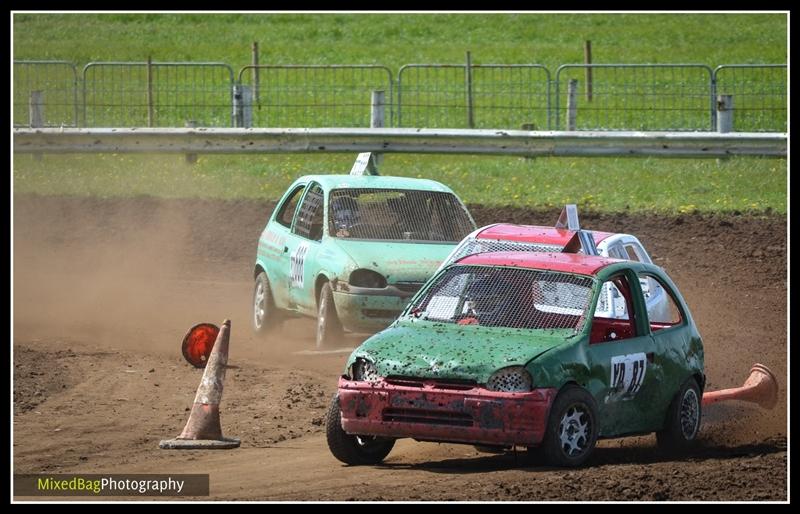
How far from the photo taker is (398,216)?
626 inches

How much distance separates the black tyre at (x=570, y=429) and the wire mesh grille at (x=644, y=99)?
52.7 feet

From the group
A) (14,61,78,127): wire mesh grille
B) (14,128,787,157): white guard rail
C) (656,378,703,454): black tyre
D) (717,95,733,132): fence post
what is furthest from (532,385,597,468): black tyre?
(14,61,78,127): wire mesh grille

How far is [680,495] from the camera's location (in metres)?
8.84

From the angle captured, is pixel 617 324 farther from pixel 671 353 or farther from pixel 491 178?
pixel 491 178

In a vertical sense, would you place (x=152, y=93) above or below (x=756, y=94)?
above

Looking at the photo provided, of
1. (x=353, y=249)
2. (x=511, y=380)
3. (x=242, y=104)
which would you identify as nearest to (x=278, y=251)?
(x=353, y=249)

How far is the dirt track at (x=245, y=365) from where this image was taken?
9398 mm

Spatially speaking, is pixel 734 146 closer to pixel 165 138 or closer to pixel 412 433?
pixel 165 138

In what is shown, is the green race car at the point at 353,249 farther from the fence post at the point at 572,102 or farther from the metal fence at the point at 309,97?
the metal fence at the point at 309,97

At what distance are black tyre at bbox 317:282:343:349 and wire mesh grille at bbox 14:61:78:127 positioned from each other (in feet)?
Result: 40.4

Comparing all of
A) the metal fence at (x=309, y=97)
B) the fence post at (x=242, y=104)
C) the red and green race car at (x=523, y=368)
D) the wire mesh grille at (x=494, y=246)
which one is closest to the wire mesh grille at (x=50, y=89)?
the fence post at (x=242, y=104)

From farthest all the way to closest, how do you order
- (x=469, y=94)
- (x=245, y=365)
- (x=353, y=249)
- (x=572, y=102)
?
(x=469, y=94), (x=572, y=102), (x=353, y=249), (x=245, y=365)

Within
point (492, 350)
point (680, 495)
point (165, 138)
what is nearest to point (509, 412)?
point (492, 350)

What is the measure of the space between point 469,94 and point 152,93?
5.44 metres
